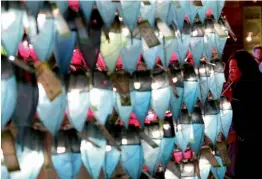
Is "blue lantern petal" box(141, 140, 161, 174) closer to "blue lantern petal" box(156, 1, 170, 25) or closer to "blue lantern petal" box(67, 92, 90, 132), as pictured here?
"blue lantern petal" box(67, 92, 90, 132)

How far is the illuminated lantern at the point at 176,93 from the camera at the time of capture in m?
2.27

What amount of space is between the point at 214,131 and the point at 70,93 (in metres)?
0.94

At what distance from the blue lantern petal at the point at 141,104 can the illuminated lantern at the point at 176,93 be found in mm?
172

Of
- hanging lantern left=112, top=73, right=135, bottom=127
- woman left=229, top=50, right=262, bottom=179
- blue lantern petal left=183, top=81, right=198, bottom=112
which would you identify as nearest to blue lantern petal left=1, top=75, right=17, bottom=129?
hanging lantern left=112, top=73, right=135, bottom=127

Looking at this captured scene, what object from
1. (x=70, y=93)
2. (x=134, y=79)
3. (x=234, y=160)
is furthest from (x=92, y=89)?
(x=234, y=160)

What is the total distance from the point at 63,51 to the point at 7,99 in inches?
11.3

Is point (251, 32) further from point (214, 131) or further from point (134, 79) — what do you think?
point (134, 79)

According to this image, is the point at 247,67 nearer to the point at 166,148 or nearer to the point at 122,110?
the point at 166,148

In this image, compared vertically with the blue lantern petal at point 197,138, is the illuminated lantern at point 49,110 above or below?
above

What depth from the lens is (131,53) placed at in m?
2.07

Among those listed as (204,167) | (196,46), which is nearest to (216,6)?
(196,46)

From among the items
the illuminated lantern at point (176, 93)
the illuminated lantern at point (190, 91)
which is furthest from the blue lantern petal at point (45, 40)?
the illuminated lantern at point (190, 91)

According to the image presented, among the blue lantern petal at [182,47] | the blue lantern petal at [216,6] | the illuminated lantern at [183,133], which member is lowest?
the illuminated lantern at [183,133]

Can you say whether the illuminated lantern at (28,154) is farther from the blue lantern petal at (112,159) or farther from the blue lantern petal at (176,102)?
the blue lantern petal at (176,102)
